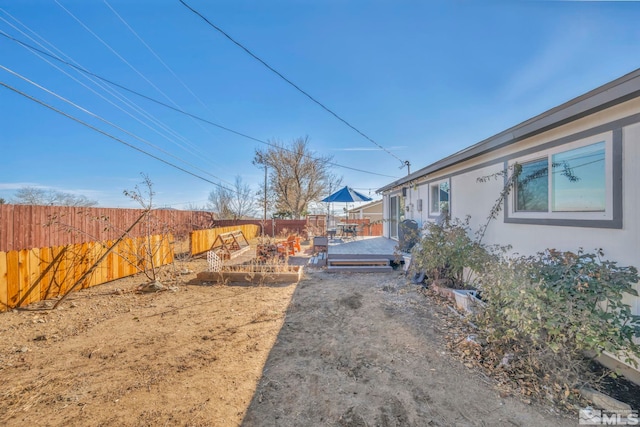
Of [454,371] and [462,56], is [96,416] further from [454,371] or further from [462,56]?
[462,56]

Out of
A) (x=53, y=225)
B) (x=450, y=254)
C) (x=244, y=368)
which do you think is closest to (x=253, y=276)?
(x=244, y=368)

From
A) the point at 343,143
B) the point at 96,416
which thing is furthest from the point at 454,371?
the point at 343,143

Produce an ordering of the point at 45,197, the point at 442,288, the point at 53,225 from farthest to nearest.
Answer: the point at 45,197
the point at 53,225
the point at 442,288

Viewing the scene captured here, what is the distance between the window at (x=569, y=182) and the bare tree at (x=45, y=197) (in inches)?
668

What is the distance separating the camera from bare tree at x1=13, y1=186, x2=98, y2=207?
12.6m

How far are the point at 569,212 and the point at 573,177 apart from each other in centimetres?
45

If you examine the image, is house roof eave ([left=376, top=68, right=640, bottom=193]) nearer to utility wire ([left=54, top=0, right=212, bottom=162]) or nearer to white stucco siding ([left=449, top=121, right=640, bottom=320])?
white stucco siding ([left=449, top=121, right=640, bottom=320])

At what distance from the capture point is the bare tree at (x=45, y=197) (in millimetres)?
12633

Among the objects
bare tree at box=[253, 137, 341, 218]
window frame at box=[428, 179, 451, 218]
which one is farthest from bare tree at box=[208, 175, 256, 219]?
window frame at box=[428, 179, 451, 218]

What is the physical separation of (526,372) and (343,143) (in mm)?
15575

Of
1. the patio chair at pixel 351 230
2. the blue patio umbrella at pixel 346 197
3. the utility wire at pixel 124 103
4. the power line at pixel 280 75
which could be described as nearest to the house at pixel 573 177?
the power line at pixel 280 75

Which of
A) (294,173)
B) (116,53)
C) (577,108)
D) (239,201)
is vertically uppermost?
(116,53)

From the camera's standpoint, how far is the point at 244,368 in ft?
8.41

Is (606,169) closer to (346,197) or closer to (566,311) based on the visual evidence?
(566,311)
